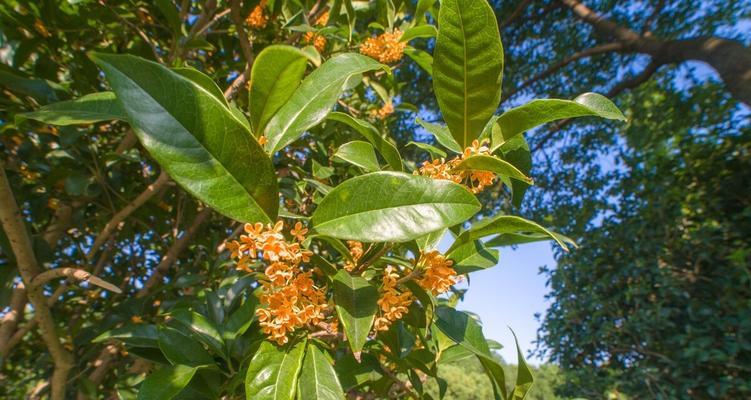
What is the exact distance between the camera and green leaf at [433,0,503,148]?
617 mm

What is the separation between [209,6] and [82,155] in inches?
31.1

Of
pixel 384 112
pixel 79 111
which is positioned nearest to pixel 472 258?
pixel 79 111

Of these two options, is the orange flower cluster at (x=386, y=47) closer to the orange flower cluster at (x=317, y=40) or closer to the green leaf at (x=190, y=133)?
the orange flower cluster at (x=317, y=40)

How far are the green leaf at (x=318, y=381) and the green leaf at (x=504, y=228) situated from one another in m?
0.33

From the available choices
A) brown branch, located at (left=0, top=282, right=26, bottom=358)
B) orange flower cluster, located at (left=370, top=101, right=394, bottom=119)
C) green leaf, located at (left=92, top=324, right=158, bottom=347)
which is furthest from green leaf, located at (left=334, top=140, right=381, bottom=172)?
brown branch, located at (left=0, top=282, right=26, bottom=358)

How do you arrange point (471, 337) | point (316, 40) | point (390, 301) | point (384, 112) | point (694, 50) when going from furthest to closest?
point (694, 50) < point (384, 112) < point (316, 40) < point (471, 337) < point (390, 301)

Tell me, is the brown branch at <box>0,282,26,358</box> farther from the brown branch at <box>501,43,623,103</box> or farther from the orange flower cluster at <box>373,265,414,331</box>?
the brown branch at <box>501,43,623,103</box>

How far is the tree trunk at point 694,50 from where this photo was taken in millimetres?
2986

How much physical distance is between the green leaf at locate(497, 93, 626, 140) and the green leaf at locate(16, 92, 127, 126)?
2.31ft

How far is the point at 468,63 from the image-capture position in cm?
64

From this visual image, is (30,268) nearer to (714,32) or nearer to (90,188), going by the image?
(90,188)

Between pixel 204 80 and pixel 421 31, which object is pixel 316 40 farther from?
pixel 204 80

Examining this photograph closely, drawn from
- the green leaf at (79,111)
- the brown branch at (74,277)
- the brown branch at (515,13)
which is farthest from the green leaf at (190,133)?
the brown branch at (515,13)

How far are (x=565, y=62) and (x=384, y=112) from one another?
11.0ft
